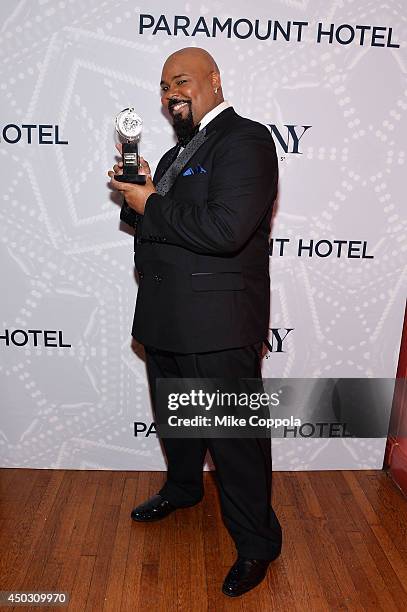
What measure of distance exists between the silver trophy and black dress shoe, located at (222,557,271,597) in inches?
48.5

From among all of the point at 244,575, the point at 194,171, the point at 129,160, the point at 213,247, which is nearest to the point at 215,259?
the point at 213,247

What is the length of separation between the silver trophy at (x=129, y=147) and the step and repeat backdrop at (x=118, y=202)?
36 cm

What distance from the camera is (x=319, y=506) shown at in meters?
2.40

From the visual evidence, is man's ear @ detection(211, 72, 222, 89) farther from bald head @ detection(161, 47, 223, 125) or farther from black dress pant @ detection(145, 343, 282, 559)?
black dress pant @ detection(145, 343, 282, 559)

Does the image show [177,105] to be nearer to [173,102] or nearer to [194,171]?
A: [173,102]

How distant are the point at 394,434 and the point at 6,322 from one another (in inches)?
65.6

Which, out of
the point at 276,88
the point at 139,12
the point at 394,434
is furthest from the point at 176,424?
the point at 139,12

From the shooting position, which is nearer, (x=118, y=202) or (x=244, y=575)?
(x=244, y=575)

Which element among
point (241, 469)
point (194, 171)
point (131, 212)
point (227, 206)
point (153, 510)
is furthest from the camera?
point (153, 510)

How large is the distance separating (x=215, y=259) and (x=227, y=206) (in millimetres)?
183

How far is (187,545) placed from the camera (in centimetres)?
215


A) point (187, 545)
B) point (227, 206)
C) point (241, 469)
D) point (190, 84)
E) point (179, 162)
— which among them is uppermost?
point (190, 84)

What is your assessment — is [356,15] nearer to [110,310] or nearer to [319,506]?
[110,310]

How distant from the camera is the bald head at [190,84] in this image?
6.09 ft
